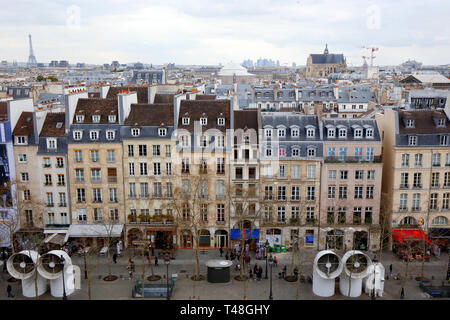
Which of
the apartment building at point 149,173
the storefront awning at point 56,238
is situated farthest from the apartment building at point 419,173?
the storefront awning at point 56,238

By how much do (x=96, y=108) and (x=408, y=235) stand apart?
40513mm

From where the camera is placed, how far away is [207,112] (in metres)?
56.1

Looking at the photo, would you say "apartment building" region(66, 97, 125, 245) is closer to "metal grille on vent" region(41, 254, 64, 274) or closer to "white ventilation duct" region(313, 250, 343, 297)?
"metal grille on vent" region(41, 254, 64, 274)

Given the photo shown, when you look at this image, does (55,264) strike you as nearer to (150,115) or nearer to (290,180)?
(150,115)

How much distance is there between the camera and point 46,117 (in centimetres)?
5769

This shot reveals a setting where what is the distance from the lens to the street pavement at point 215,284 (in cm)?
4412

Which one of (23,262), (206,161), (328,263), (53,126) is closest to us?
(328,263)

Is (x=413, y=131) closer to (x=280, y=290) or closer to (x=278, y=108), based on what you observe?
(x=280, y=290)

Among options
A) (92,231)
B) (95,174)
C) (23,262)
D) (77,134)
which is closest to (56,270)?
(23,262)

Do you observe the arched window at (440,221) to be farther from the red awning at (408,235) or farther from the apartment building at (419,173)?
the red awning at (408,235)

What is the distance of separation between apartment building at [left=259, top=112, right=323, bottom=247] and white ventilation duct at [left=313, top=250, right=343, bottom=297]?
36.0 ft

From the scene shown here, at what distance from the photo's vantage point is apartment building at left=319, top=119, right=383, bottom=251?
54.1 meters

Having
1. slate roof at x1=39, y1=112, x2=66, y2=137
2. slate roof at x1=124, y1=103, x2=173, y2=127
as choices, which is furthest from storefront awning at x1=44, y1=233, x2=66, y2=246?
slate roof at x1=124, y1=103, x2=173, y2=127
